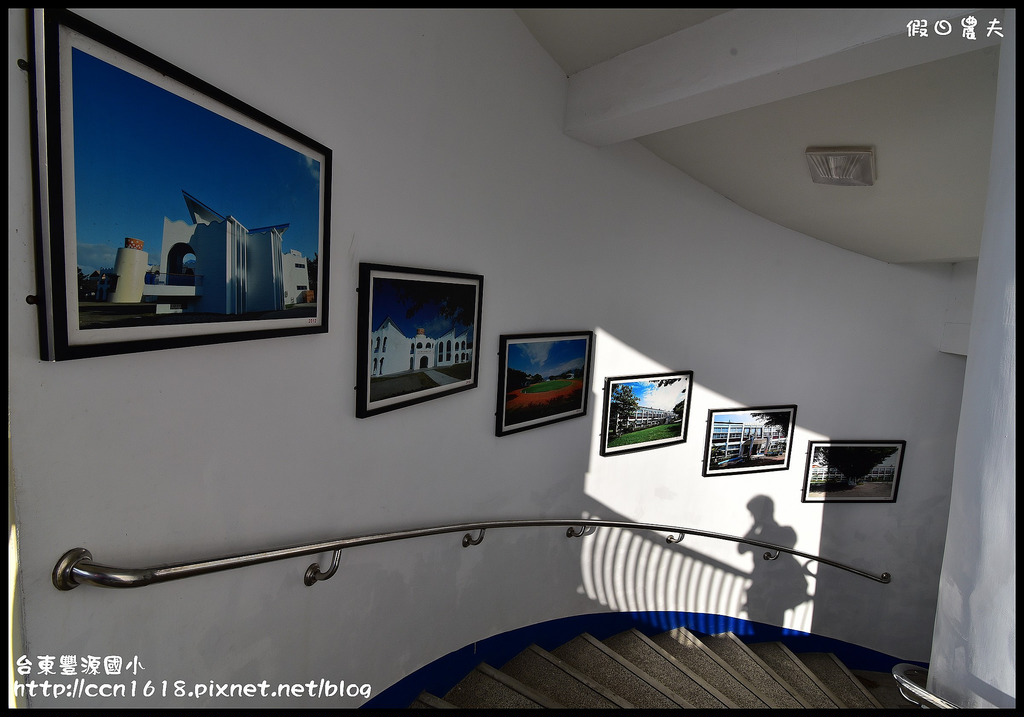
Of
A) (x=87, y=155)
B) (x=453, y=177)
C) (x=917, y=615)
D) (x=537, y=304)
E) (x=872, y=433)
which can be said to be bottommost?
(x=917, y=615)

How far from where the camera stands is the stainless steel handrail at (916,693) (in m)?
1.44

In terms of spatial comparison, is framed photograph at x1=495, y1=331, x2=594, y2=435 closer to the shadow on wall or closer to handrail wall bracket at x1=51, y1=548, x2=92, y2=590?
the shadow on wall

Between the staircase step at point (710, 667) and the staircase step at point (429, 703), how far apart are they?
6.07ft

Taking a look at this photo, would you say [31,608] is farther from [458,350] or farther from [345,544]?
[458,350]

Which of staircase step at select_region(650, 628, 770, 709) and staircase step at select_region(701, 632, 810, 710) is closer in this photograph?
staircase step at select_region(650, 628, 770, 709)

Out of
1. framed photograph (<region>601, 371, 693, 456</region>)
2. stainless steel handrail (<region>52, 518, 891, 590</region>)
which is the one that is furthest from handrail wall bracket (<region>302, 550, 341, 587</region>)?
framed photograph (<region>601, 371, 693, 456</region>)

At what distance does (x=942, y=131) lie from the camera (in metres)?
2.87

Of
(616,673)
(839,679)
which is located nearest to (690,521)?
(616,673)

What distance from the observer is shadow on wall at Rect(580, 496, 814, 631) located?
13.0 ft

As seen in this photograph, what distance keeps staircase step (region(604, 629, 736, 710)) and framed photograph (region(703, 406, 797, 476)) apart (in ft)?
4.52

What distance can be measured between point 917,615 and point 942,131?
4830 mm

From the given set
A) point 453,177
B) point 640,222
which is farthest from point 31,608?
point 640,222

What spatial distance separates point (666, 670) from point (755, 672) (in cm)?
96

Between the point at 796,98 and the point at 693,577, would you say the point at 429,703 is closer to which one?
the point at 693,577
